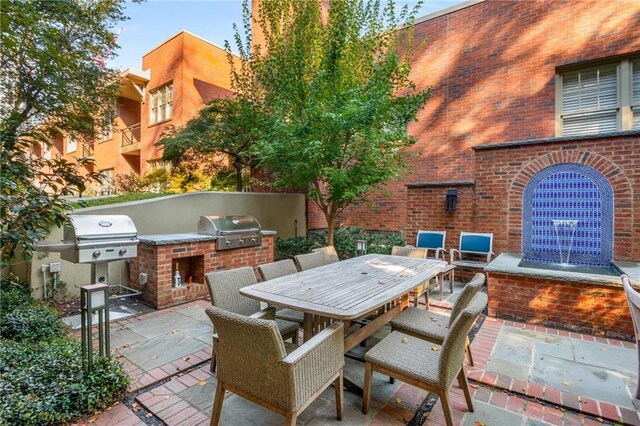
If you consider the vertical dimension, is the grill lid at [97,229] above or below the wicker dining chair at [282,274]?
above

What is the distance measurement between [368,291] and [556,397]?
5.43 ft

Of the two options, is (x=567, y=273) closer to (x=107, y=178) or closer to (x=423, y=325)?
(x=423, y=325)

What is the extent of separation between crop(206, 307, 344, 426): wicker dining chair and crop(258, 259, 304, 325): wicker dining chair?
3.49 ft

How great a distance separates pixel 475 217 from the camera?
19.2 feet

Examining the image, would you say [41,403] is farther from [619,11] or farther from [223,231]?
[619,11]

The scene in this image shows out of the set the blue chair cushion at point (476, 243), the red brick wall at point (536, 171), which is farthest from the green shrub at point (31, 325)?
the red brick wall at point (536, 171)

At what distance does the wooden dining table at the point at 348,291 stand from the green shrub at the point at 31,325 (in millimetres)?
2412

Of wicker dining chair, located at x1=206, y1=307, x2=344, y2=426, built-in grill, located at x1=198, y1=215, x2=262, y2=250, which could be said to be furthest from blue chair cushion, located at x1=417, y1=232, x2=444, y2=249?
wicker dining chair, located at x1=206, y1=307, x2=344, y2=426

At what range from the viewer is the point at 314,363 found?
Result: 1939mm

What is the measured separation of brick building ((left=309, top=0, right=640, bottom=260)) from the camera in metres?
4.93

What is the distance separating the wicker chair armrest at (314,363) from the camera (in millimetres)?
1775

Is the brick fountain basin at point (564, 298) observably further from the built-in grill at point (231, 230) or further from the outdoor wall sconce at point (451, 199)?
the built-in grill at point (231, 230)

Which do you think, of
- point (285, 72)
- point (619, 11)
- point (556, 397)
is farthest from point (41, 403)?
point (619, 11)

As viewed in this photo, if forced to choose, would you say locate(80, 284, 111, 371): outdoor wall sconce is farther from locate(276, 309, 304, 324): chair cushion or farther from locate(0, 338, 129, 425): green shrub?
locate(276, 309, 304, 324): chair cushion
